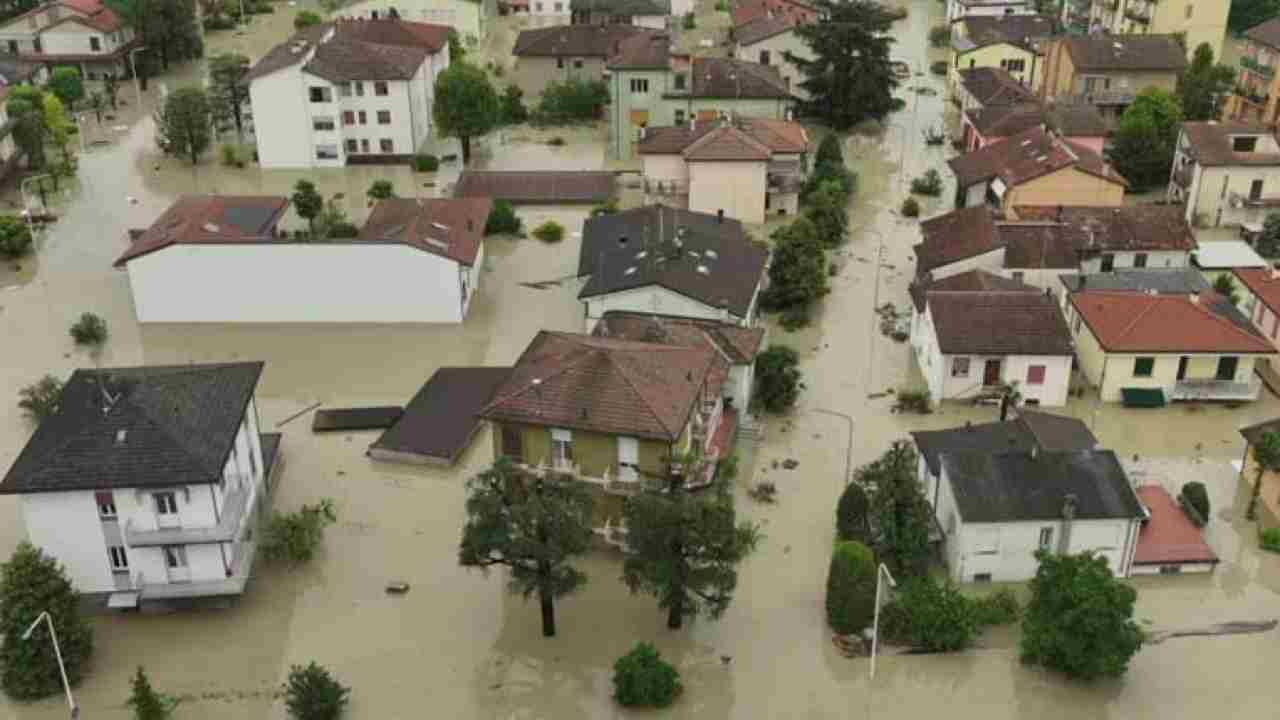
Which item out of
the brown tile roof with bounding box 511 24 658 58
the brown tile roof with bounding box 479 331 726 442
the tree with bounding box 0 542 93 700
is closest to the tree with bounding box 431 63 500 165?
the brown tile roof with bounding box 511 24 658 58

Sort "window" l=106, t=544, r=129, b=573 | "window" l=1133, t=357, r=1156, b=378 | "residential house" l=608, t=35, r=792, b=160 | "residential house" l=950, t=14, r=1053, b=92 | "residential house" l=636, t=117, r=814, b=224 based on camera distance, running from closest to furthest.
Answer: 1. "window" l=106, t=544, r=129, b=573
2. "window" l=1133, t=357, r=1156, b=378
3. "residential house" l=636, t=117, r=814, b=224
4. "residential house" l=608, t=35, r=792, b=160
5. "residential house" l=950, t=14, r=1053, b=92

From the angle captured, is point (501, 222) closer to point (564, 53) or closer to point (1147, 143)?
point (564, 53)

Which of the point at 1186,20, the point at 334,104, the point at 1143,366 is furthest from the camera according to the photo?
the point at 1186,20

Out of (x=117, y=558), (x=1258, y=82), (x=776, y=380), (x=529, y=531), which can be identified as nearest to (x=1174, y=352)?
(x=776, y=380)

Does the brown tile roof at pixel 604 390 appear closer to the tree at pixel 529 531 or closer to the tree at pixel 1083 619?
the tree at pixel 529 531

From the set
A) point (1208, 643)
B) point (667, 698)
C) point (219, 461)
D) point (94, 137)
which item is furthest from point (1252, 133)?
point (94, 137)

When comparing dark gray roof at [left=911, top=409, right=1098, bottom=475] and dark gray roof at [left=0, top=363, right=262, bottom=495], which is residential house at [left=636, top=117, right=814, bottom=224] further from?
dark gray roof at [left=0, top=363, right=262, bottom=495]
